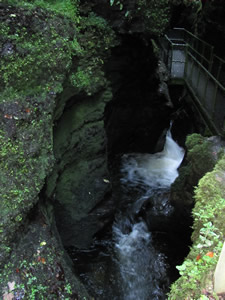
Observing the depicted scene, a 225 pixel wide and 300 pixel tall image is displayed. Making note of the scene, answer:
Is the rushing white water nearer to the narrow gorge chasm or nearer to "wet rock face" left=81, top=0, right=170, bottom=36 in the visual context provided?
the narrow gorge chasm

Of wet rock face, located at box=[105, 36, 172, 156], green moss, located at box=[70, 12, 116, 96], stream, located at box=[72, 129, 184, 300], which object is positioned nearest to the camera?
stream, located at box=[72, 129, 184, 300]

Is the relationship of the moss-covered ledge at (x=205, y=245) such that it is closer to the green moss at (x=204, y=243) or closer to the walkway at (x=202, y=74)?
the green moss at (x=204, y=243)

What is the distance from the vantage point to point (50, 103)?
4598 millimetres

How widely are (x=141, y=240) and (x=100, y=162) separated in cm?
247

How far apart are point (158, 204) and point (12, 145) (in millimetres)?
4908

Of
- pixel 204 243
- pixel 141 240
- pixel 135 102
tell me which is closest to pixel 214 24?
pixel 135 102

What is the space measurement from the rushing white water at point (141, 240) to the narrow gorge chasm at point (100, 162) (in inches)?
1.3

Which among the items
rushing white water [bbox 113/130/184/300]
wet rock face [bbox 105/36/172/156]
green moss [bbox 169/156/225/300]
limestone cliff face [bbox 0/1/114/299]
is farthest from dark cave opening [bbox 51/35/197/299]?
green moss [bbox 169/156/225/300]

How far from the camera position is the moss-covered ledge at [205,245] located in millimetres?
2273

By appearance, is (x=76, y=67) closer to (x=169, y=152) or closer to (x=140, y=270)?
(x=140, y=270)

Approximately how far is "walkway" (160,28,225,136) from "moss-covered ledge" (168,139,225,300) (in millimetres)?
3048

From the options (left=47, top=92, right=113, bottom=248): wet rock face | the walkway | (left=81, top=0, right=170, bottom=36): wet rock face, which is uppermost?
(left=81, top=0, right=170, bottom=36): wet rock face

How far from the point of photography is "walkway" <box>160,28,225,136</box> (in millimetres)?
7633

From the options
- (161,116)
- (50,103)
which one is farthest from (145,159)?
(50,103)
